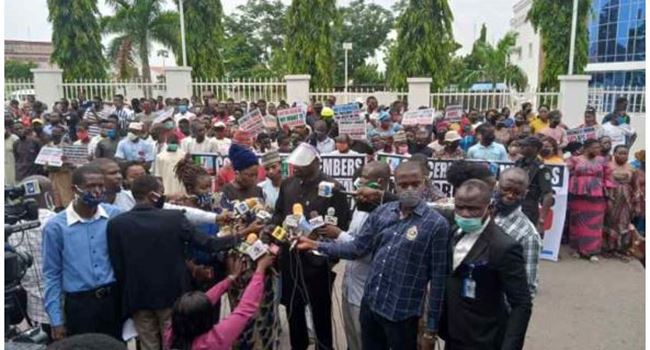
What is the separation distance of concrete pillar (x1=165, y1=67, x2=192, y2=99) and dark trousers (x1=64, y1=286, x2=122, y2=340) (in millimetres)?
14659

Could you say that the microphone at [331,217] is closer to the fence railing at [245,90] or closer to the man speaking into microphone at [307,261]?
the man speaking into microphone at [307,261]

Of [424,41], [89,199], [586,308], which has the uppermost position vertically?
[424,41]

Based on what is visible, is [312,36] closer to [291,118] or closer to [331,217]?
[291,118]

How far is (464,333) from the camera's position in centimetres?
296

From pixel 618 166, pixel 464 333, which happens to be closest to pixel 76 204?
pixel 464 333

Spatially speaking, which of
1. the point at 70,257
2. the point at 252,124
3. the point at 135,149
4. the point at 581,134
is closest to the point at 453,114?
the point at 581,134

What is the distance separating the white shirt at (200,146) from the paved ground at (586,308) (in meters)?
2.89

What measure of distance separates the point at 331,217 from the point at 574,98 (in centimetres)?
1309

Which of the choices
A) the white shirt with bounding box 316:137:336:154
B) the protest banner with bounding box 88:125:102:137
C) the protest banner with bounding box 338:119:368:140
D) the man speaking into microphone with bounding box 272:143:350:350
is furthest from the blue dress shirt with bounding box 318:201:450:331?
the protest banner with bounding box 88:125:102:137

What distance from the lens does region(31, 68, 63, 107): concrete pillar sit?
17.6m

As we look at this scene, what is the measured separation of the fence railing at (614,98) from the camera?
13930 millimetres

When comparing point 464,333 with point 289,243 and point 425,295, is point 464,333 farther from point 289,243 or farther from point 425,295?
point 289,243

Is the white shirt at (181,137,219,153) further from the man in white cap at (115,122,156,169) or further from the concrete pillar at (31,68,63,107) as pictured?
the concrete pillar at (31,68,63,107)

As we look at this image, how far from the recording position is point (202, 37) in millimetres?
22875
